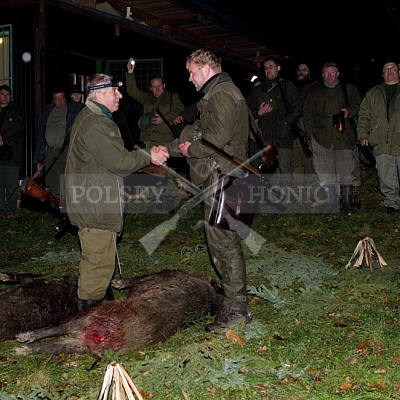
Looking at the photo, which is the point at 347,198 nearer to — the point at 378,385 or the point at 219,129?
the point at 219,129

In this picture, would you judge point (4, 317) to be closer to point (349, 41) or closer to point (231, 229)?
point (231, 229)

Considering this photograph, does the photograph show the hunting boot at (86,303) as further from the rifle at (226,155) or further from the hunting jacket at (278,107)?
the hunting jacket at (278,107)

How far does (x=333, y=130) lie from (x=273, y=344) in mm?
6381

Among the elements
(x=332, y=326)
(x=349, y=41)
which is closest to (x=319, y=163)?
(x=332, y=326)

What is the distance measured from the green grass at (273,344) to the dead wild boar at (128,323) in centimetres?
9

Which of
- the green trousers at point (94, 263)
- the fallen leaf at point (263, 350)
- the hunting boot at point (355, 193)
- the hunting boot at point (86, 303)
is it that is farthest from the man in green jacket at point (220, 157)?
the hunting boot at point (355, 193)

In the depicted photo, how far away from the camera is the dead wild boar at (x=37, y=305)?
519 cm

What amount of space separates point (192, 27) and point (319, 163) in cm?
630

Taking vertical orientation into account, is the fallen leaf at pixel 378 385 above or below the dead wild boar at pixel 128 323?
below

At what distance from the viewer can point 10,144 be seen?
465 inches

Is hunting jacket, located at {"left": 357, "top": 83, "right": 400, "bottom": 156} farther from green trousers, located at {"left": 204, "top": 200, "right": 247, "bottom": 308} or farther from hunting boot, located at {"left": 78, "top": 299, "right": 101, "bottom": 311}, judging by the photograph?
hunting boot, located at {"left": 78, "top": 299, "right": 101, "bottom": 311}

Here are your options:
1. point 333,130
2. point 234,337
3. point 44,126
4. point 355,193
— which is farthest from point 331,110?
point 234,337

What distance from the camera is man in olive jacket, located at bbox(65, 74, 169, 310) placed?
5402 mm

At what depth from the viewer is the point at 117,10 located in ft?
45.5
